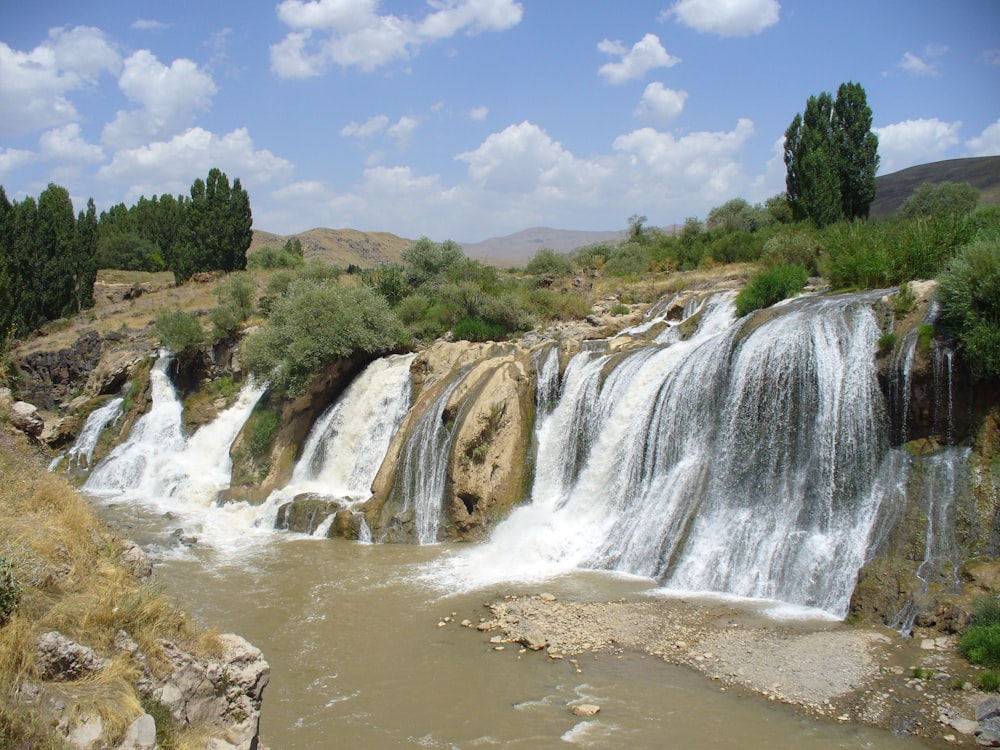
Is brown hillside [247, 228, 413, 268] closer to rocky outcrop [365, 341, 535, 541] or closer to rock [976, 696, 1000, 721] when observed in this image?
rocky outcrop [365, 341, 535, 541]

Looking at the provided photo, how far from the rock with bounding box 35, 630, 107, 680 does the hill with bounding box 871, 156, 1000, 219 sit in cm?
7222

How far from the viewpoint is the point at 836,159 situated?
32.7m

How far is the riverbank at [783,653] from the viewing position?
7566 millimetres

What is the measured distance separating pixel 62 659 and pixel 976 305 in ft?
42.2

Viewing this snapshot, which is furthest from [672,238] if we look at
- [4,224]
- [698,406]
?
[4,224]

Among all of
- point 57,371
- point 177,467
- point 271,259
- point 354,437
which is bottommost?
point 177,467

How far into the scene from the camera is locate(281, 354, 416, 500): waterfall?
18750 mm

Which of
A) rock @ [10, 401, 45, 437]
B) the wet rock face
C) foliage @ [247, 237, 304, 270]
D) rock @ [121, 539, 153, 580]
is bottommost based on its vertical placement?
rock @ [121, 539, 153, 580]

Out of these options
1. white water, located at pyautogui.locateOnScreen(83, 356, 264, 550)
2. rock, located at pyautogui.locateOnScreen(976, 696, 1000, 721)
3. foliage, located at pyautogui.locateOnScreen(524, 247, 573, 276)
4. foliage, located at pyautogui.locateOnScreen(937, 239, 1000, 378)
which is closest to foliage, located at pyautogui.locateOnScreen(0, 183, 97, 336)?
white water, located at pyautogui.locateOnScreen(83, 356, 264, 550)

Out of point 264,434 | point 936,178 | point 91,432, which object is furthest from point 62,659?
point 936,178

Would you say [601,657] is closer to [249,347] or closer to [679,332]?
[679,332]

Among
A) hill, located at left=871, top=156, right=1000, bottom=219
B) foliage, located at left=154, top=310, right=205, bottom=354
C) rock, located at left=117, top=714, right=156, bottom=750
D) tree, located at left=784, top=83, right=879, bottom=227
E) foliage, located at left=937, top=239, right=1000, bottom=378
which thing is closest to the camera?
rock, located at left=117, top=714, right=156, bottom=750

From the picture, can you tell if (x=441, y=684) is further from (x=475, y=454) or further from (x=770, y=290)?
(x=770, y=290)

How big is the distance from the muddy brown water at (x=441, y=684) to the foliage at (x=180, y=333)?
1570 cm
